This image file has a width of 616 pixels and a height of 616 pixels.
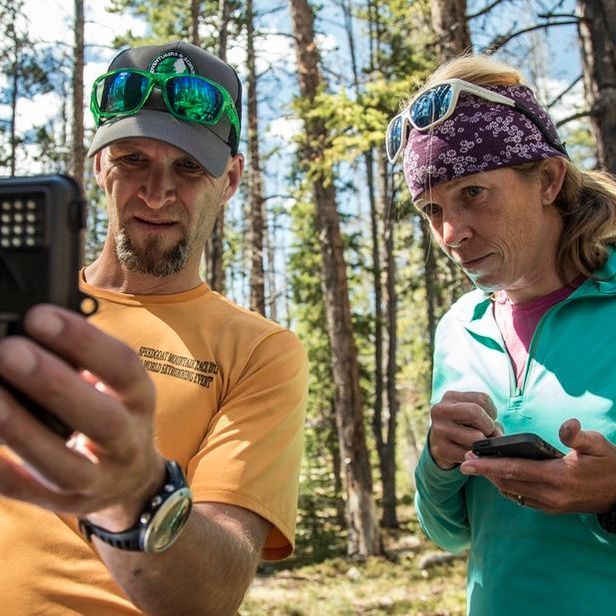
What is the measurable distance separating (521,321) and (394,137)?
90cm

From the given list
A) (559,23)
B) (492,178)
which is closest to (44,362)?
(492,178)

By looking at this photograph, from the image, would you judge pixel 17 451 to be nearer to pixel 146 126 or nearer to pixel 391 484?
pixel 146 126

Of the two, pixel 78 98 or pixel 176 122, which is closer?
pixel 176 122

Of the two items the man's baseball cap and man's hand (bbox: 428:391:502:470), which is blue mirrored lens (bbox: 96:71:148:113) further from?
man's hand (bbox: 428:391:502:470)

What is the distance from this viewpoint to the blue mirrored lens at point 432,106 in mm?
2482

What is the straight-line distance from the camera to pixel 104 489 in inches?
42.6

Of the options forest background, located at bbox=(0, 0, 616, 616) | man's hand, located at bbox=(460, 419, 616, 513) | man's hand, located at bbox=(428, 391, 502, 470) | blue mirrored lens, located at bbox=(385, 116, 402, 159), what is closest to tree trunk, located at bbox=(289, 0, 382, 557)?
forest background, located at bbox=(0, 0, 616, 616)

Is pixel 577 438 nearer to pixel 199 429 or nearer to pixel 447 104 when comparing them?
pixel 199 429

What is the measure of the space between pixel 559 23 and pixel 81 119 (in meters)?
11.8

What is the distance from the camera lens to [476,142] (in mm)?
2389

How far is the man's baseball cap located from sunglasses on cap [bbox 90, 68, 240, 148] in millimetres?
20

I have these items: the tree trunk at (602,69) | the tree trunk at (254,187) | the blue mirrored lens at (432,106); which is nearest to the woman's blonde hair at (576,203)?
the blue mirrored lens at (432,106)

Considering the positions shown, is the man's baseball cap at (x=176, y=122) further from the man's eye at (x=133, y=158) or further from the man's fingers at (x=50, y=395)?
the man's fingers at (x=50, y=395)

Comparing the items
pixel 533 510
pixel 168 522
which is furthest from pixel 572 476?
pixel 168 522
